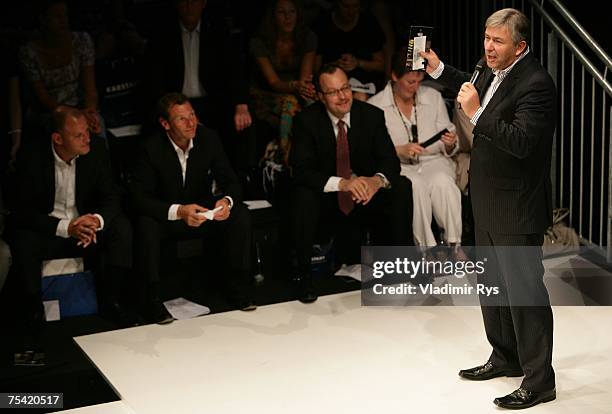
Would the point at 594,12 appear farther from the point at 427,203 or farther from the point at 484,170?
the point at 484,170

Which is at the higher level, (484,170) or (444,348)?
(484,170)

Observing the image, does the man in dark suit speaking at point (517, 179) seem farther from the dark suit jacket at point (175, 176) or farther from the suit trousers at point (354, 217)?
the dark suit jacket at point (175, 176)

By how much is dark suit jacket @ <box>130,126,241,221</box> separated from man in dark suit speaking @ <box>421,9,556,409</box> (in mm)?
1766

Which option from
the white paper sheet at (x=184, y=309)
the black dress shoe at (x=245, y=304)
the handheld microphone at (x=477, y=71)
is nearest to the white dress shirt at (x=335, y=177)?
the black dress shoe at (x=245, y=304)

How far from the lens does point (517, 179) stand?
374cm

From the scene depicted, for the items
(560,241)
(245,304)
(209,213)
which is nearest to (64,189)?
(209,213)

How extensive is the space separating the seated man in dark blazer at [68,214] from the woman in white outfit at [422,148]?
1.58 m

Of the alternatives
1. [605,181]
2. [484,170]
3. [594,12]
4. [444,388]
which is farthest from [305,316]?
[594,12]

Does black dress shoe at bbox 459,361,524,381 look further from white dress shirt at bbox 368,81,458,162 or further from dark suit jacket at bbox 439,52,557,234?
white dress shirt at bbox 368,81,458,162

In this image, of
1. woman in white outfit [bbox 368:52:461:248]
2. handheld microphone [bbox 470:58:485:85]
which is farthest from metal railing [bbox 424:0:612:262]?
handheld microphone [bbox 470:58:485:85]

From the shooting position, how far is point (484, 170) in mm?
3781

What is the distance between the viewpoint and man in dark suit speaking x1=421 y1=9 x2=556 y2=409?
360cm

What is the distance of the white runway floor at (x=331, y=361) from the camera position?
399 centimetres

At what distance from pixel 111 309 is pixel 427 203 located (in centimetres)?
176
